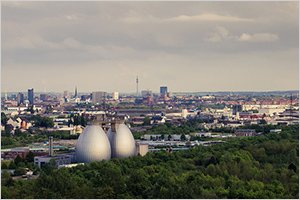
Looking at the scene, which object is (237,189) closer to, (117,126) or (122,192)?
(122,192)

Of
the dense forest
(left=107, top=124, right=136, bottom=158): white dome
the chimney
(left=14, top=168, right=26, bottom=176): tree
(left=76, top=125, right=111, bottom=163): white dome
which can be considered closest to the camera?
the dense forest

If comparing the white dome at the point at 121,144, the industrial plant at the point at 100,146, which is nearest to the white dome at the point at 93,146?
the industrial plant at the point at 100,146

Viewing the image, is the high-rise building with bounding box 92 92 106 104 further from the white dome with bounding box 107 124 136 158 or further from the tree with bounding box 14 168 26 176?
the tree with bounding box 14 168 26 176

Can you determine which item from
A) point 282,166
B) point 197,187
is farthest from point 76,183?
point 282,166

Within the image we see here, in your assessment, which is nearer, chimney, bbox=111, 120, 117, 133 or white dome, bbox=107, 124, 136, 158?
white dome, bbox=107, 124, 136, 158

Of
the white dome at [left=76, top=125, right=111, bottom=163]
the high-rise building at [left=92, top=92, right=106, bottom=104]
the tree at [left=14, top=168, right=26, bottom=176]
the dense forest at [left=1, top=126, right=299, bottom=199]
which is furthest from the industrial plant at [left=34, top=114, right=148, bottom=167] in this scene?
the high-rise building at [left=92, top=92, right=106, bottom=104]

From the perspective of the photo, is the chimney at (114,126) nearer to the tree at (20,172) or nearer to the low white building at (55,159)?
the low white building at (55,159)

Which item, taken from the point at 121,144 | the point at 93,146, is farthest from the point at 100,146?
the point at 121,144

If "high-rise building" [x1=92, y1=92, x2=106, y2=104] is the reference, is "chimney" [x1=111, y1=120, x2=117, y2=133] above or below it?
below
